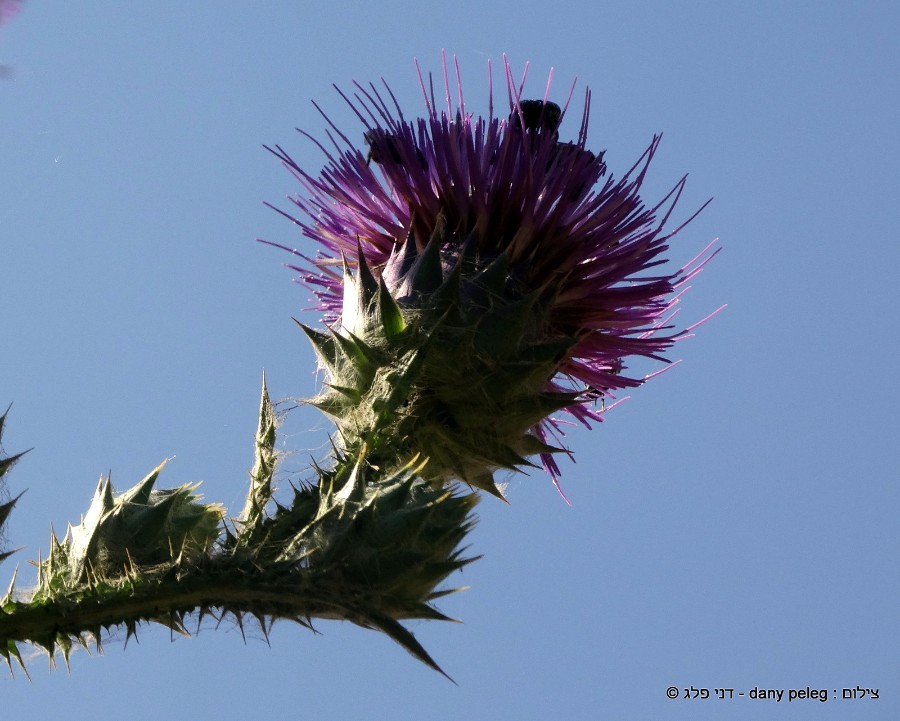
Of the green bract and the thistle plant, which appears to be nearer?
the thistle plant

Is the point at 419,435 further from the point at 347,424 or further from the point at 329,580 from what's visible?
the point at 329,580

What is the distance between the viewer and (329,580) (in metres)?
3.66

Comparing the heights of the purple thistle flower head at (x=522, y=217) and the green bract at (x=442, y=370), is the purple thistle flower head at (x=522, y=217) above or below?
above

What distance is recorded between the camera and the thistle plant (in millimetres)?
3639

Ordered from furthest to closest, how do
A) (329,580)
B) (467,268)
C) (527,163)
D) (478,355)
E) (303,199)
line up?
(303,199) < (527,163) < (467,268) < (478,355) < (329,580)

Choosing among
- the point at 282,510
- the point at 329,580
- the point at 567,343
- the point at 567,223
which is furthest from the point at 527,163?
the point at 329,580

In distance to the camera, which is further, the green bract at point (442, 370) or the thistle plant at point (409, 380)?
the green bract at point (442, 370)

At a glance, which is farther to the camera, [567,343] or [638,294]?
[638,294]

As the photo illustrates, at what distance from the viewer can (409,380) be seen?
468cm

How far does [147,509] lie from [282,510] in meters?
0.55

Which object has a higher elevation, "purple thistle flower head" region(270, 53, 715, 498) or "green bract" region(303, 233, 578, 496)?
"purple thistle flower head" region(270, 53, 715, 498)

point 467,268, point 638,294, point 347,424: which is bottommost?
point 347,424

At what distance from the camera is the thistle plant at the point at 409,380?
3.64 metres

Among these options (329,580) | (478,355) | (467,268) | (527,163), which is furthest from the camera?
(527,163)
